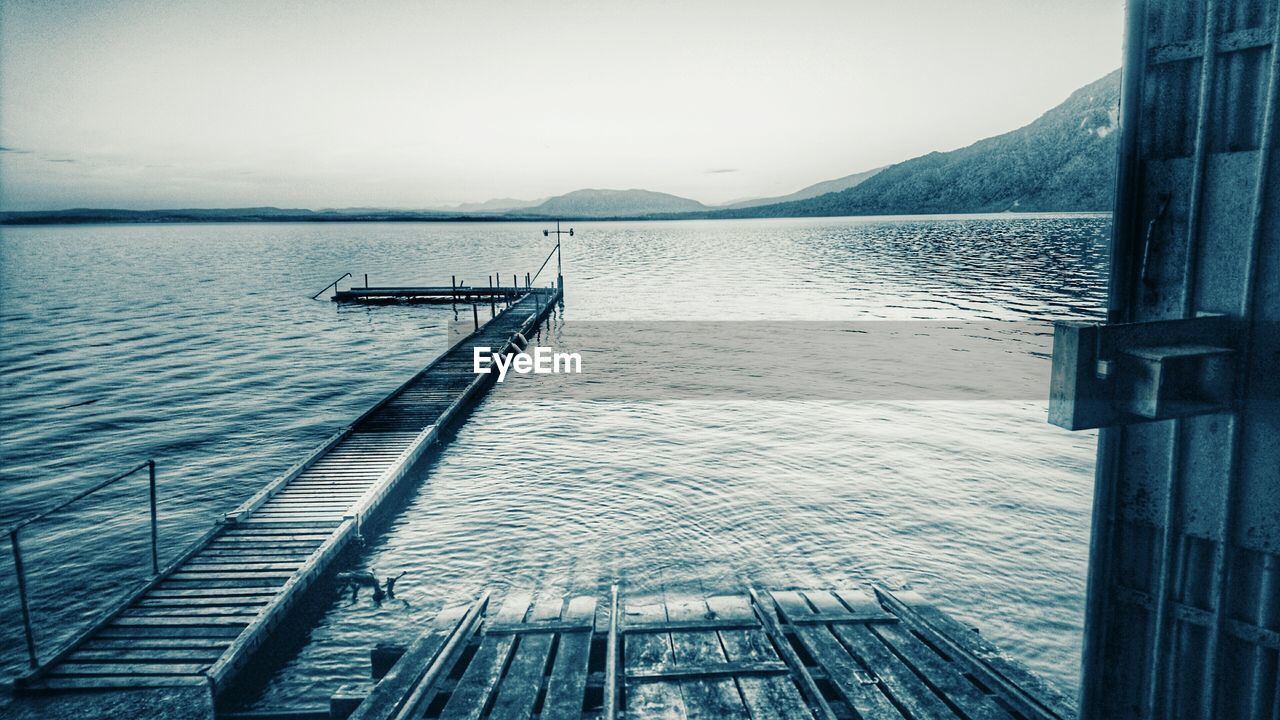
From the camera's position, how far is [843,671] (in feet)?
24.9

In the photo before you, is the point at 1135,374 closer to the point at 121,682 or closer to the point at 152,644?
the point at 121,682

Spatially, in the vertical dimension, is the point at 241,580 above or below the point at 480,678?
below

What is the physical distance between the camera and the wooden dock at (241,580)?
30.8 ft

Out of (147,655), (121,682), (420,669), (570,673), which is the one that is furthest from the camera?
(147,655)

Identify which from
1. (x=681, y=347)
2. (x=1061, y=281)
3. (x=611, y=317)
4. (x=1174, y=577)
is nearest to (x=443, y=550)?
(x=1174, y=577)

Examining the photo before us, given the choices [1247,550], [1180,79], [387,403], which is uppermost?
[1180,79]

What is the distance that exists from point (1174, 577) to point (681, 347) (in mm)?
35942

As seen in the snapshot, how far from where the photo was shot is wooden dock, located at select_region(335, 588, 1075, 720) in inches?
272

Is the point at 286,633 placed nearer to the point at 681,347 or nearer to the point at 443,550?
the point at 443,550

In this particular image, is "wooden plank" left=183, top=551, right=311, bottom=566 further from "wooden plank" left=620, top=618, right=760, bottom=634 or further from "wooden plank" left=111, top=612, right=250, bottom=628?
"wooden plank" left=620, top=618, right=760, bottom=634

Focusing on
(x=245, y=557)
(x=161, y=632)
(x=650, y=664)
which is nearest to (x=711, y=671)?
(x=650, y=664)

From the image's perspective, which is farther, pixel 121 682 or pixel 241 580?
pixel 241 580

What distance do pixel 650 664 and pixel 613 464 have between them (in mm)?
13060

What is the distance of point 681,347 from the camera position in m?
40.7
